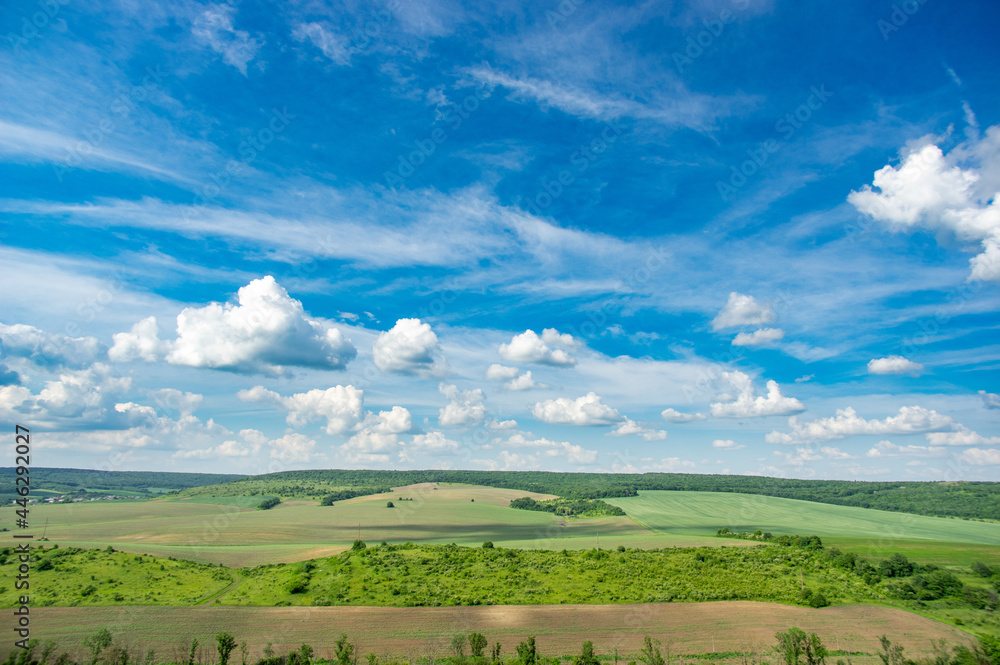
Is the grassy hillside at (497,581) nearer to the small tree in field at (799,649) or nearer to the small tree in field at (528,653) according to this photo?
the small tree in field at (528,653)

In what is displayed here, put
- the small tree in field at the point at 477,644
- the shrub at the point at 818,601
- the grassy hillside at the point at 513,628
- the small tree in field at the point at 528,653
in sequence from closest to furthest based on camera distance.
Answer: the small tree in field at the point at 528,653 < the small tree in field at the point at 477,644 < the grassy hillside at the point at 513,628 < the shrub at the point at 818,601

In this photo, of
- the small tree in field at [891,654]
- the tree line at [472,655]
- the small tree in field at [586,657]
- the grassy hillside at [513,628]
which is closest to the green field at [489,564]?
the grassy hillside at [513,628]

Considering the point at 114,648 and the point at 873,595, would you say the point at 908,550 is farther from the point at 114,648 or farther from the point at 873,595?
the point at 114,648

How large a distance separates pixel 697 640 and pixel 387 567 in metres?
53.0

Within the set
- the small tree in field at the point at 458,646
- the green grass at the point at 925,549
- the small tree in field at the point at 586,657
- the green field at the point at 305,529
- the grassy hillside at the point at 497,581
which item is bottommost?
the green field at the point at 305,529

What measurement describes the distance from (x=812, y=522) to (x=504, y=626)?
137278 millimetres

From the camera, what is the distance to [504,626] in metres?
64.9

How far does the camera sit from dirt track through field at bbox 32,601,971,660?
59.1m

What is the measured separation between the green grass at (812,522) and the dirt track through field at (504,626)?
67.6 metres

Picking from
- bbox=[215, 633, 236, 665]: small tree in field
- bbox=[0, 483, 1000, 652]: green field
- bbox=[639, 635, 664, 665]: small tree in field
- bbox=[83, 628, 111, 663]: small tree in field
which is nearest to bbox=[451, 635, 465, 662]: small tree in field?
bbox=[0, 483, 1000, 652]: green field

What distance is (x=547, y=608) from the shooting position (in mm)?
71938

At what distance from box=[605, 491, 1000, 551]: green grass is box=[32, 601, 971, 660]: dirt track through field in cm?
6756

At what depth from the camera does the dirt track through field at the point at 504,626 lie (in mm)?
59062

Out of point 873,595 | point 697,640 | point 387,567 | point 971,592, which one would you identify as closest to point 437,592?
point 387,567
